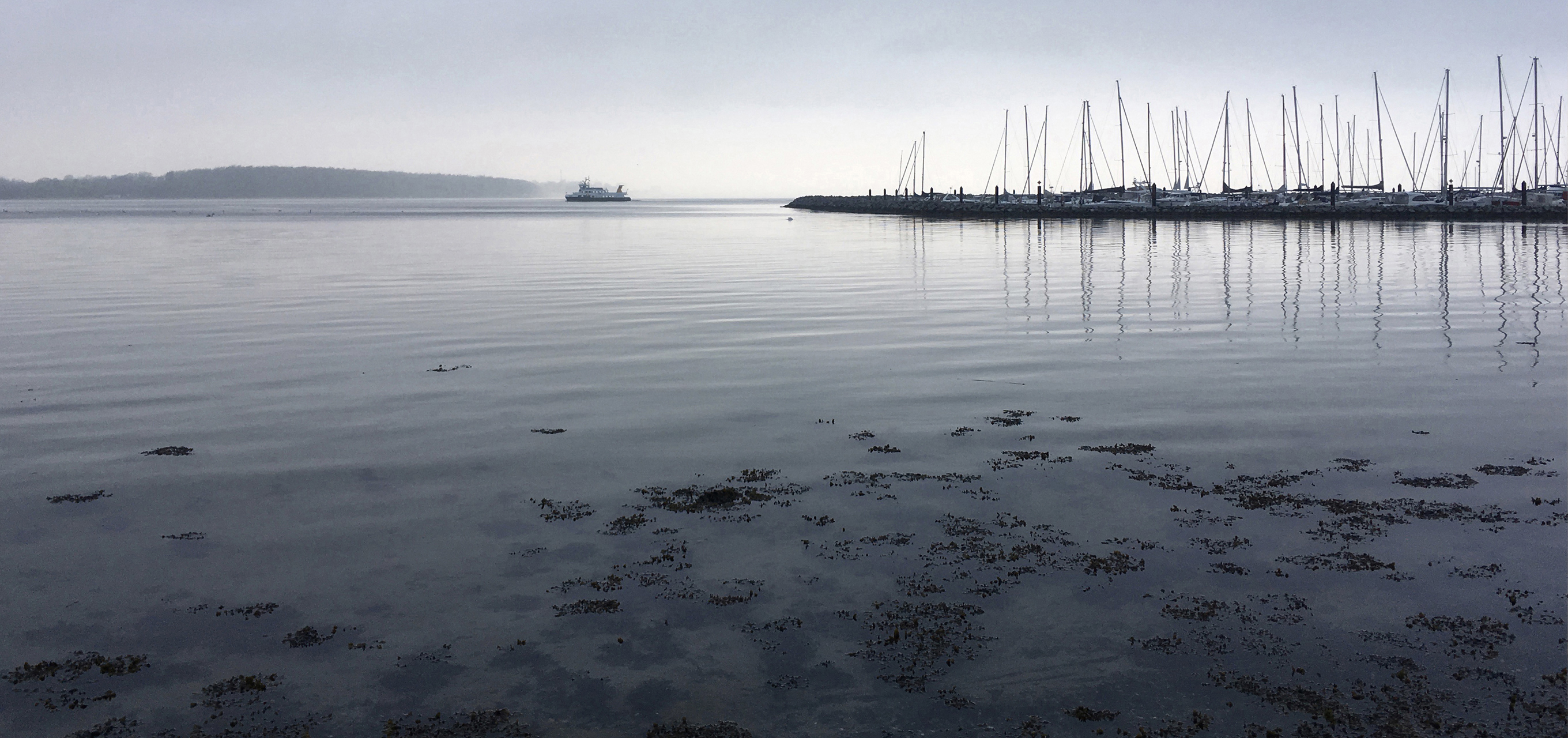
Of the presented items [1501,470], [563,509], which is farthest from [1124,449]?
[563,509]

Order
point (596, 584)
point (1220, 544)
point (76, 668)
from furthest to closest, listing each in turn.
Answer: point (1220, 544), point (596, 584), point (76, 668)

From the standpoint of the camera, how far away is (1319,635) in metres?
7.13

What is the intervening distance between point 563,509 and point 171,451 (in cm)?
531

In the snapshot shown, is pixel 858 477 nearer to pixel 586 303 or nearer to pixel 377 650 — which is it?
pixel 377 650

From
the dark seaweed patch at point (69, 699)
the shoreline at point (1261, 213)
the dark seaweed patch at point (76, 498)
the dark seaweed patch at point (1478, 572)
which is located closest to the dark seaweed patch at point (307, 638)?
the dark seaweed patch at point (69, 699)

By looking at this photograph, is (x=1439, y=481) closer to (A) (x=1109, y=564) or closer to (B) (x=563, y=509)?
(A) (x=1109, y=564)

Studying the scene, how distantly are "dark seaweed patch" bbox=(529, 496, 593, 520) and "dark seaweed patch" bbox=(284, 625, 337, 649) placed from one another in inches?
102

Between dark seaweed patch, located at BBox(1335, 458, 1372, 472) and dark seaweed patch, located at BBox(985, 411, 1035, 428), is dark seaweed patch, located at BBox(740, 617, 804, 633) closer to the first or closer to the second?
dark seaweed patch, located at BBox(985, 411, 1035, 428)

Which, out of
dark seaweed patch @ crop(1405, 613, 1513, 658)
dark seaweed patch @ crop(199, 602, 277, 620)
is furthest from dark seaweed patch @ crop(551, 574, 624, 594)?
dark seaweed patch @ crop(1405, 613, 1513, 658)

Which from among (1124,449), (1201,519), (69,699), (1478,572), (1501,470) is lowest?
(69,699)

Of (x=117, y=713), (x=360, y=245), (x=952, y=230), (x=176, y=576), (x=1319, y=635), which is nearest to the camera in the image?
(x=117, y=713)

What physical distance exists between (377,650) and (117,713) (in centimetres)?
145

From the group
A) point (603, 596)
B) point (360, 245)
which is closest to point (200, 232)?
point (360, 245)

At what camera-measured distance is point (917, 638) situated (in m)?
7.18
